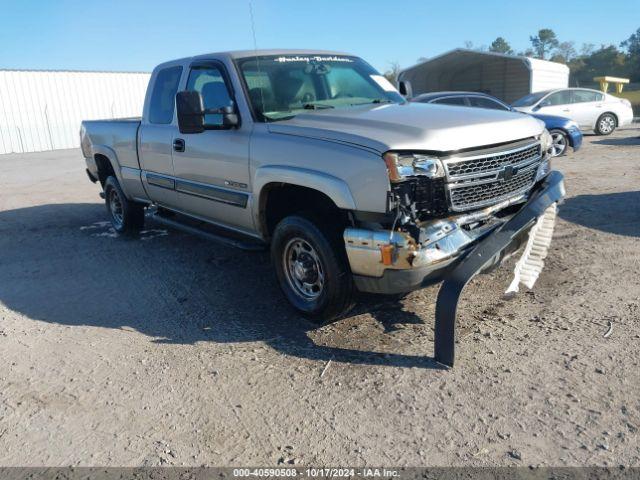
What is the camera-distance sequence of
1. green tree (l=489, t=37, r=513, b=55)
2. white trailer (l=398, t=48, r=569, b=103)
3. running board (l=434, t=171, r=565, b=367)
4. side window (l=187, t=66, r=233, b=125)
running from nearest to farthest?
running board (l=434, t=171, r=565, b=367) → side window (l=187, t=66, r=233, b=125) → white trailer (l=398, t=48, r=569, b=103) → green tree (l=489, t=37, r=513, b=55)

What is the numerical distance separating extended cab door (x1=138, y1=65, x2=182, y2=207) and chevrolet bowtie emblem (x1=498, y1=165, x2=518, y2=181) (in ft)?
10.7

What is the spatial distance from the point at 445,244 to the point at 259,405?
150cm

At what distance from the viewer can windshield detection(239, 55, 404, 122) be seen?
459cm

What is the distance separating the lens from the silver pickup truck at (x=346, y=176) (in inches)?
133

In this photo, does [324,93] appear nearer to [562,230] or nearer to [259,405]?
[259,405]

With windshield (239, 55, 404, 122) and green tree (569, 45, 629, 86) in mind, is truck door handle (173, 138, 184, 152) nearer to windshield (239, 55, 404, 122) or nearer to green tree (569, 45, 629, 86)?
windshield (239, 55, 404, 122)

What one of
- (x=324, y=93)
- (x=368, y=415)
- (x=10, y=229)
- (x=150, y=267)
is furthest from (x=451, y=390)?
(x=10, y=229)

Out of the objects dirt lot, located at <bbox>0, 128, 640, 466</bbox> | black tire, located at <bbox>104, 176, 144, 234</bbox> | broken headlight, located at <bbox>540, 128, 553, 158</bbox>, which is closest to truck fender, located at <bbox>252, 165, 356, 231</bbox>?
dirt lot, located at <bbox>0, 128, 640, 466</bbox>

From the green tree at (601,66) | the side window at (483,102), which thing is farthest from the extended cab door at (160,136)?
the green tree at (601,66)

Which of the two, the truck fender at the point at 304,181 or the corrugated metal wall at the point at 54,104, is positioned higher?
the corrugated metal wall at the point at 54,104

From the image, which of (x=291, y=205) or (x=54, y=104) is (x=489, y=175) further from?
(x=54, y=104)

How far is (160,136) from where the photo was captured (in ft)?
18.6

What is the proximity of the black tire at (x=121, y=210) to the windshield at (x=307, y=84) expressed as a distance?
3.15 metres

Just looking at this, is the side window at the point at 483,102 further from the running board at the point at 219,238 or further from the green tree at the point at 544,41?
the green tree at the point at 544,41
